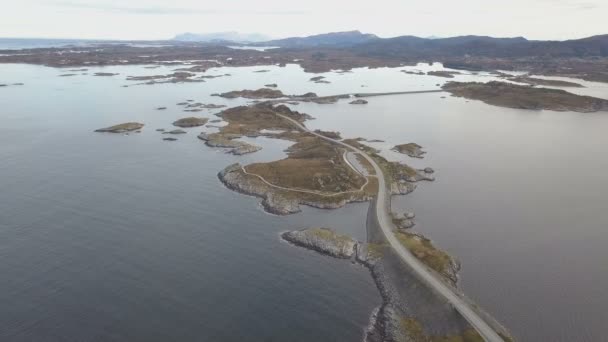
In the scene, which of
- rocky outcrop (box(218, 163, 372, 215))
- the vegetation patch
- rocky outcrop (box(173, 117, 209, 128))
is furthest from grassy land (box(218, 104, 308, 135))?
the vegetation patch

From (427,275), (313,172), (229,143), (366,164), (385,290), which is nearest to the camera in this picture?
(385,290)

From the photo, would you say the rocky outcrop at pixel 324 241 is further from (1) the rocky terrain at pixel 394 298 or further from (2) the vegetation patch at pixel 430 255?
(2) the vegetation patch at pixel 430 255

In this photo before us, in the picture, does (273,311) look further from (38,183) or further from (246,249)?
(38,183)

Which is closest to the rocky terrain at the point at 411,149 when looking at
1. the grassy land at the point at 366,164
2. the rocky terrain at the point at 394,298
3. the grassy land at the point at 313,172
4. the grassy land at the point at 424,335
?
the grassy land at the point at 366,164

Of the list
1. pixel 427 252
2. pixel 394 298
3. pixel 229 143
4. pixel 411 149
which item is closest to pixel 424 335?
pixel 394 298

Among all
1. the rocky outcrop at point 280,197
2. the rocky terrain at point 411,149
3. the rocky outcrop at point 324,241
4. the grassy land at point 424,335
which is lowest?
the grassy land at point 424,335

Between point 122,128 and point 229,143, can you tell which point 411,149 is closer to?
point 229,143

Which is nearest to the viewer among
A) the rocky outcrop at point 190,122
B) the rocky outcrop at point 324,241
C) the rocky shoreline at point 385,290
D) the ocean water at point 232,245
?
the rocky shoreline at point 385,290
